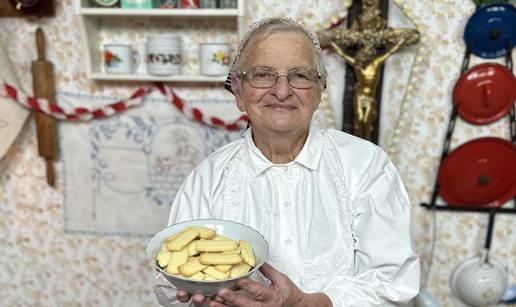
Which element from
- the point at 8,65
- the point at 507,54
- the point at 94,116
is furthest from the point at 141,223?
the point at 507,54

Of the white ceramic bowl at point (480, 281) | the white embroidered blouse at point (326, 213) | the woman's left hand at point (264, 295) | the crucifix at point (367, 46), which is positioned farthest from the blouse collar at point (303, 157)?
the white ceramic bowl at point (480, 281)

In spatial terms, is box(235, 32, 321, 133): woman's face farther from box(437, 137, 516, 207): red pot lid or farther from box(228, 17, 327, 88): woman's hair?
box(437, 137, 516, 207): red pot lid

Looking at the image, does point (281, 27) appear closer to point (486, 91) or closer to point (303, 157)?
point (303, 157)

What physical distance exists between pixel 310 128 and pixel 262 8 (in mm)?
667

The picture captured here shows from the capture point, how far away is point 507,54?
1.50 m

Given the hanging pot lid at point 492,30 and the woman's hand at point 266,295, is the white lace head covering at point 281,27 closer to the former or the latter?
the woman's hand at point 266,295

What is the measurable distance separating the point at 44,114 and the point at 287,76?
1146 millimetres

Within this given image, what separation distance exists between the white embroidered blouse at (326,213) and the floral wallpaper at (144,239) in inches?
21.7

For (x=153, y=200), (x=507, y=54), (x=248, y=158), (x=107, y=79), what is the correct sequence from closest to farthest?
1. (x=248, y=158)
2. (x=507, y=54)
3. (x=107, y=79)
4. (x=153, y=200)

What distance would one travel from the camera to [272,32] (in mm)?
961

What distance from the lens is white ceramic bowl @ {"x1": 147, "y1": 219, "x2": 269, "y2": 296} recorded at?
74cm

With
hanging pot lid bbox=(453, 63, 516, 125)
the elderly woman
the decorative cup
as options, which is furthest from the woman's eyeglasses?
hanging pot lid bbox=(453, 63, 516, 125)

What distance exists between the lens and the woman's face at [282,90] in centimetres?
95

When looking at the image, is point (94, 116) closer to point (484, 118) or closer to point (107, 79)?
point (107, 79)
